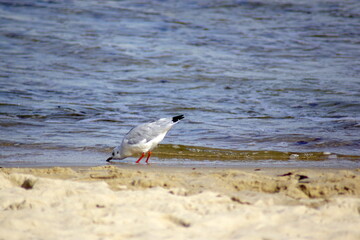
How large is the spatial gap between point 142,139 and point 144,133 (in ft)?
0.38

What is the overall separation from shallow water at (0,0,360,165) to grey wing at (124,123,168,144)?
69 centimetres

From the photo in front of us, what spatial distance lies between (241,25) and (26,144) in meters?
11.4

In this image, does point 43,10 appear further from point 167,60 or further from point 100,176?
point 100,176

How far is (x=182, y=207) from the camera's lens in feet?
11.6

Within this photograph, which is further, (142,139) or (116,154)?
(142,139)

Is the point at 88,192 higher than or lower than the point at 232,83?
higher

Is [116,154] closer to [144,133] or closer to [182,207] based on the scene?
[144,133]

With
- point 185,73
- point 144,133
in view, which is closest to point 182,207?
point 144,133

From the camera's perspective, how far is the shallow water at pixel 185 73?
787 centimetres

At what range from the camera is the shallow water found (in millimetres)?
7871

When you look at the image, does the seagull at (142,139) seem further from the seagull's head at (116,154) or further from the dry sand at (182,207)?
the dry sand at (182,207)

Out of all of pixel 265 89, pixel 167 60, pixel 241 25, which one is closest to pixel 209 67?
pixel 167 60

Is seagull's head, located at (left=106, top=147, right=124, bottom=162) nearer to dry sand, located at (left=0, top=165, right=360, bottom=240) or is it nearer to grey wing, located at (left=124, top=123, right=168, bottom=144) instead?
grey wing, located at (left=124, top=123, right=168, bottom=144)

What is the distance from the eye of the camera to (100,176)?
15.7ft
